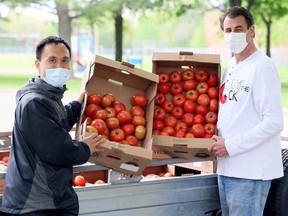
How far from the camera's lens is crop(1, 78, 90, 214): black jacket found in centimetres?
237

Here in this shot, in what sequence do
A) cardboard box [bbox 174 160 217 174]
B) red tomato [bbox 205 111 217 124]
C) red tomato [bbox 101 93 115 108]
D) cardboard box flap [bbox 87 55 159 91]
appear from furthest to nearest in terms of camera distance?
cardboard box [bbox 174 160 217 174] → red tomato [bbox 205 111 217 124] → red tomato [bbox 101 93 115 108] → cardboard box flap [bbox 87 55 159 91]

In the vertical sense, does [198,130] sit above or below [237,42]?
below

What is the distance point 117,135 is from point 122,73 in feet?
1.19

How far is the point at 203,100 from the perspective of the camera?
3.11 metres

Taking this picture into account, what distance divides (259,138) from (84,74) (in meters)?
0.97

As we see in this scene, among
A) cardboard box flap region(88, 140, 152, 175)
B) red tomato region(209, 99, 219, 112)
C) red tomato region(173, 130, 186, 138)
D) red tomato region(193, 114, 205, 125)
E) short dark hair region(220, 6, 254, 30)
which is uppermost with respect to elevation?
short dark hair region(220, 6, 254, 30)

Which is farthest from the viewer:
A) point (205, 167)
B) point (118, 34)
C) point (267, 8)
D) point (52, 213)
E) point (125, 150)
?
point (118, 34)

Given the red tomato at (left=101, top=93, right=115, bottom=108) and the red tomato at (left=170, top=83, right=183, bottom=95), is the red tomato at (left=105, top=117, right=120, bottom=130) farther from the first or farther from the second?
the red tomato at (left=170, top=83, right=183, bottom=95)

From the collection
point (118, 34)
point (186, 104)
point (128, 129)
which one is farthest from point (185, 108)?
point (118, 34)

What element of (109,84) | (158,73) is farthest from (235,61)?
(109,84)

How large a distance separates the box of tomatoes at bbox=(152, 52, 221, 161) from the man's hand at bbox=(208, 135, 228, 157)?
0.03 metres

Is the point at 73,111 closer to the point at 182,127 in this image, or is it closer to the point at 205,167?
the point at 182,127

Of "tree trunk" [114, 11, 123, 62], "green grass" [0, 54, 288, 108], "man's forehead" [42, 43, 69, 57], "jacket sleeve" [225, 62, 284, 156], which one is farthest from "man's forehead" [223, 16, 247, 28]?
"green grass" [0, 54, 288, 108]

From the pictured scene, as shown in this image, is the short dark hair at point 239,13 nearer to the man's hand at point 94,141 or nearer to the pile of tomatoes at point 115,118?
the pile of tomatoes at point 115,118
